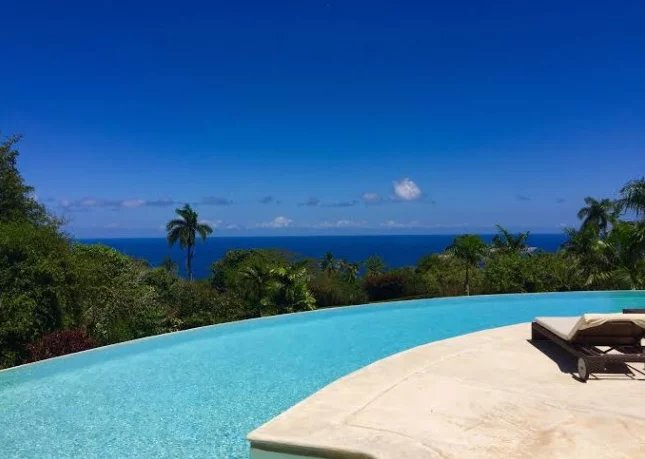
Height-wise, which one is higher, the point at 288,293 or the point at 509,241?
the point at 509,241

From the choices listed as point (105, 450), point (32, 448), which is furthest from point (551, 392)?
point (32, 448)

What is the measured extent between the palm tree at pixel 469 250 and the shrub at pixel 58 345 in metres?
21.0

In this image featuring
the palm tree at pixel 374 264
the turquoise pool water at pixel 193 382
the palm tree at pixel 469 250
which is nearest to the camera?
the turquoise pool water at pixel 193 382

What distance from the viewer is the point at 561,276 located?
24.1 m

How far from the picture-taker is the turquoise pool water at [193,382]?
613 centimetres

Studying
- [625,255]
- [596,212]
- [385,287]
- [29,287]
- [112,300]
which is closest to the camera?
[29,287]

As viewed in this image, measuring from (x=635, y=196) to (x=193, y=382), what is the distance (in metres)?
22.1

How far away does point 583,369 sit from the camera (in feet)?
20.7

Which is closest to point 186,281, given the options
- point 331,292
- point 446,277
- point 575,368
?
point 331,292

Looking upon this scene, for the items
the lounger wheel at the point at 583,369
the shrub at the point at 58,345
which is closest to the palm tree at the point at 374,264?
the shrub at the point at 58,345

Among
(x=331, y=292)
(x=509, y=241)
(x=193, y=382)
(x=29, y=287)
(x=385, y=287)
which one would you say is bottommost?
(x=385, y=287)

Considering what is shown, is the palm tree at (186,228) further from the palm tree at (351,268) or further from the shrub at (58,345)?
A: the shrub at (58,345)

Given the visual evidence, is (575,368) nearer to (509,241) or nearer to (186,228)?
(509,241)

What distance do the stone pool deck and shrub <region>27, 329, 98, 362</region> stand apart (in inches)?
285
